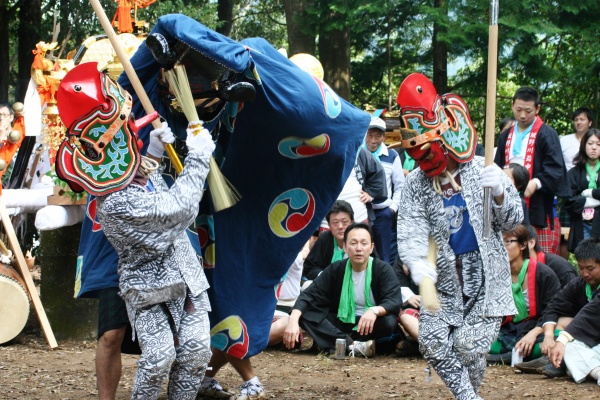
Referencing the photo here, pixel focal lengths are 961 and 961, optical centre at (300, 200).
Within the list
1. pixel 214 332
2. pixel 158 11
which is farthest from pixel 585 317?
pixel 158 11

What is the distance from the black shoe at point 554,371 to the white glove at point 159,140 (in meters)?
3.12

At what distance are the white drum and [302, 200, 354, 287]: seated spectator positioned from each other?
2315mm

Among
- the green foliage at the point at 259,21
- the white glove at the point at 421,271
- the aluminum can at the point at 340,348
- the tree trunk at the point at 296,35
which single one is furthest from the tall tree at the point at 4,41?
the white glove at the point at 421,271

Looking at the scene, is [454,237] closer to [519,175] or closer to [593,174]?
[519,175]

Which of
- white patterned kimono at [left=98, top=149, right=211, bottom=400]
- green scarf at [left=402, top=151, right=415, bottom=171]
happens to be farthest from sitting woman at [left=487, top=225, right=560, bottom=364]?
white patterned kimono at [left=98, top=149, right=211, bottom=400]

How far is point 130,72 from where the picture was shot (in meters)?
4.46

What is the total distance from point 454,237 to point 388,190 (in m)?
3.50

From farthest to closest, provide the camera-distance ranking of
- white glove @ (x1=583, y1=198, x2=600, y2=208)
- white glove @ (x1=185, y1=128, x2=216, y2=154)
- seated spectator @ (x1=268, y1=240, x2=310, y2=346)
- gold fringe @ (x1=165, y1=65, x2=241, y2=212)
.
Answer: white glove @ (x1=583, y1=198, x2=600, y2=208), seated spectator @ (x1=268, y1=240, x2=310, y2=346), gold fringe @ (x1=165, y1=65, x2=241, y2=212), white glove @ (x1=185, y1=128, x2=216, y2=154)

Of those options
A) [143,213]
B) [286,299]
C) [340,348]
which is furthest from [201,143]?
[286,299]

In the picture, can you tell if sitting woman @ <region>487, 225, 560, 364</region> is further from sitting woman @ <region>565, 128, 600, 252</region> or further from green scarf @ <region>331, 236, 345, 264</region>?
green scarf @ <region>331, 236, 345, 264</region>

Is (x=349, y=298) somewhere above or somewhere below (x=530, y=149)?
below

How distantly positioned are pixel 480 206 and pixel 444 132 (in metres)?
0.42

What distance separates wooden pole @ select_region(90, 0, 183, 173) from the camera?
436 cm

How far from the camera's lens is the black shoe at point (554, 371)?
6.26m
